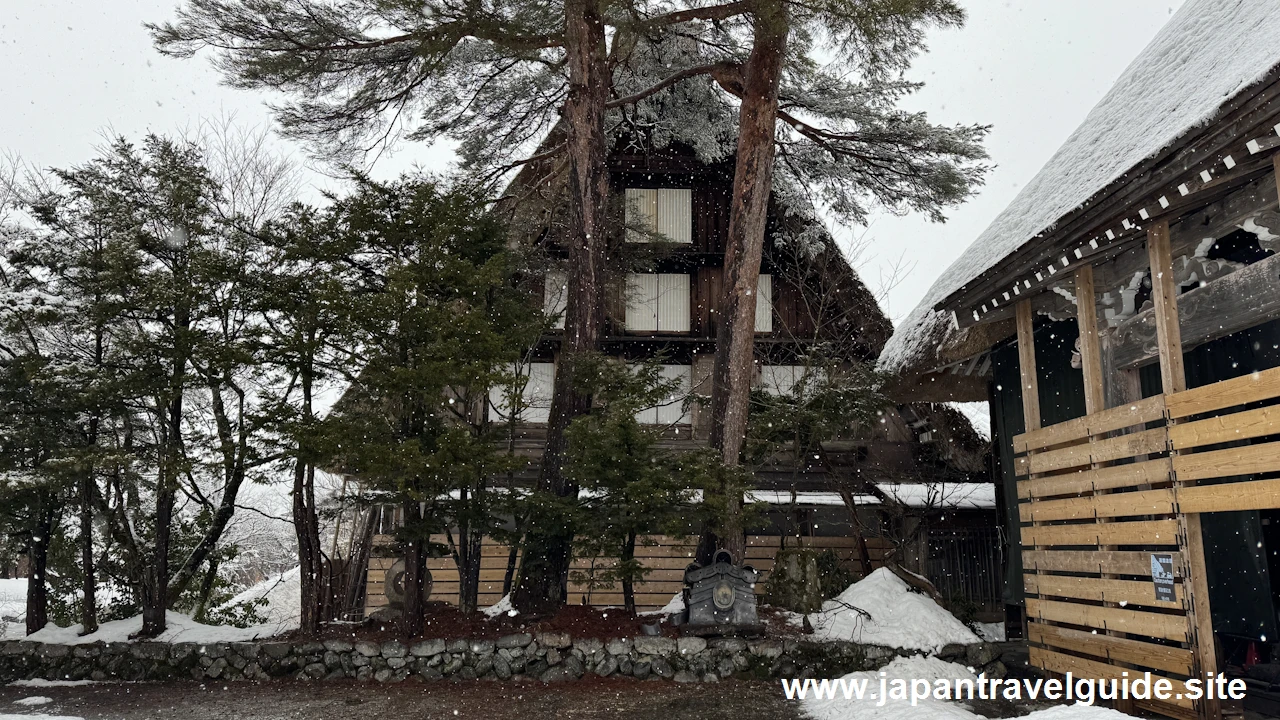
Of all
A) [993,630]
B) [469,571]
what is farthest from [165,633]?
[993,630]

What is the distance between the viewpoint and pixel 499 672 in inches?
318

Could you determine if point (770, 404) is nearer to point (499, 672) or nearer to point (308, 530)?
point (499, 672)

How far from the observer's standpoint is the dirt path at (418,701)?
6.84 meters

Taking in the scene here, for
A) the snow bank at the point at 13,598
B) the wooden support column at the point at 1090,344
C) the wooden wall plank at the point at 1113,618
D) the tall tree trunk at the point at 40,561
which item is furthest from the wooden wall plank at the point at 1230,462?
the snow bank at the point at 13,598

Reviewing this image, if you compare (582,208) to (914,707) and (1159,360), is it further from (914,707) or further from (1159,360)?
(914,707)

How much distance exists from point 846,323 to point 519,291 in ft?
21.5

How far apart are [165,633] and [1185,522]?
9.41 meters

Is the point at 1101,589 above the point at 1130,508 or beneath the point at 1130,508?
beneath

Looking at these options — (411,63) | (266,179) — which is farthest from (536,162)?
(266,179)

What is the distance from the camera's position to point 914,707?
6184mm

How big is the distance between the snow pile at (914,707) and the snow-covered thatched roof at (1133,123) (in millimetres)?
3113

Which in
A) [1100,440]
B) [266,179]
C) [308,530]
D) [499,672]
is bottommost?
[499,672]

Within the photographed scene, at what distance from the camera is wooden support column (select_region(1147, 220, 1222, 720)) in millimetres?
5215

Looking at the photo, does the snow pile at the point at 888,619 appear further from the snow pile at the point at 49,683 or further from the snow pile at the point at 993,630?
the snow pile at the point at 49,683
